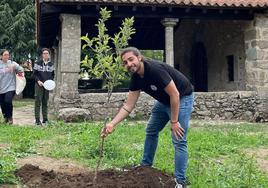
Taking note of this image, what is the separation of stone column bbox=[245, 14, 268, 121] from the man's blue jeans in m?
7.56

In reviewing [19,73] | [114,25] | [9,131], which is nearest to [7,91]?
[19,73]

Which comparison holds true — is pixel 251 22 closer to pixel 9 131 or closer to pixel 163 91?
pixel 9 131

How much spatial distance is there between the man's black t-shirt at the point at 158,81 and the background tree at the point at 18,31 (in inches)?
740

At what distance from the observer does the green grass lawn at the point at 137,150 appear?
4.63 m

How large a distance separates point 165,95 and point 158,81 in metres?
0.23

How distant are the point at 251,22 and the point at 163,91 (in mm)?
8714

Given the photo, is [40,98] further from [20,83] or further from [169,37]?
[169,37]

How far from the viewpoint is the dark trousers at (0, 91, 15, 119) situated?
8617 mm

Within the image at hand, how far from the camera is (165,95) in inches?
165

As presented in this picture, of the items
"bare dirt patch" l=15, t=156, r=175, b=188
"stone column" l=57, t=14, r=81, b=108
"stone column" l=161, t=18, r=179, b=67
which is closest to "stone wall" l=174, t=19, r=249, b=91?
"stone column" l=161, t=18, r=179, b=67

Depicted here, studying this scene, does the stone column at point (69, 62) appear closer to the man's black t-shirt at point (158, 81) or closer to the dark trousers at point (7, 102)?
the dark trousers at point (7, 102)

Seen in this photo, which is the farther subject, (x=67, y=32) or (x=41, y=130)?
(x=67, y=32)

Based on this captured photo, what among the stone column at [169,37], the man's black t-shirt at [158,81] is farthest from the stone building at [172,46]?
the man's black t-shirt at [158,81]

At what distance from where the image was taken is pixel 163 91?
163 inches
